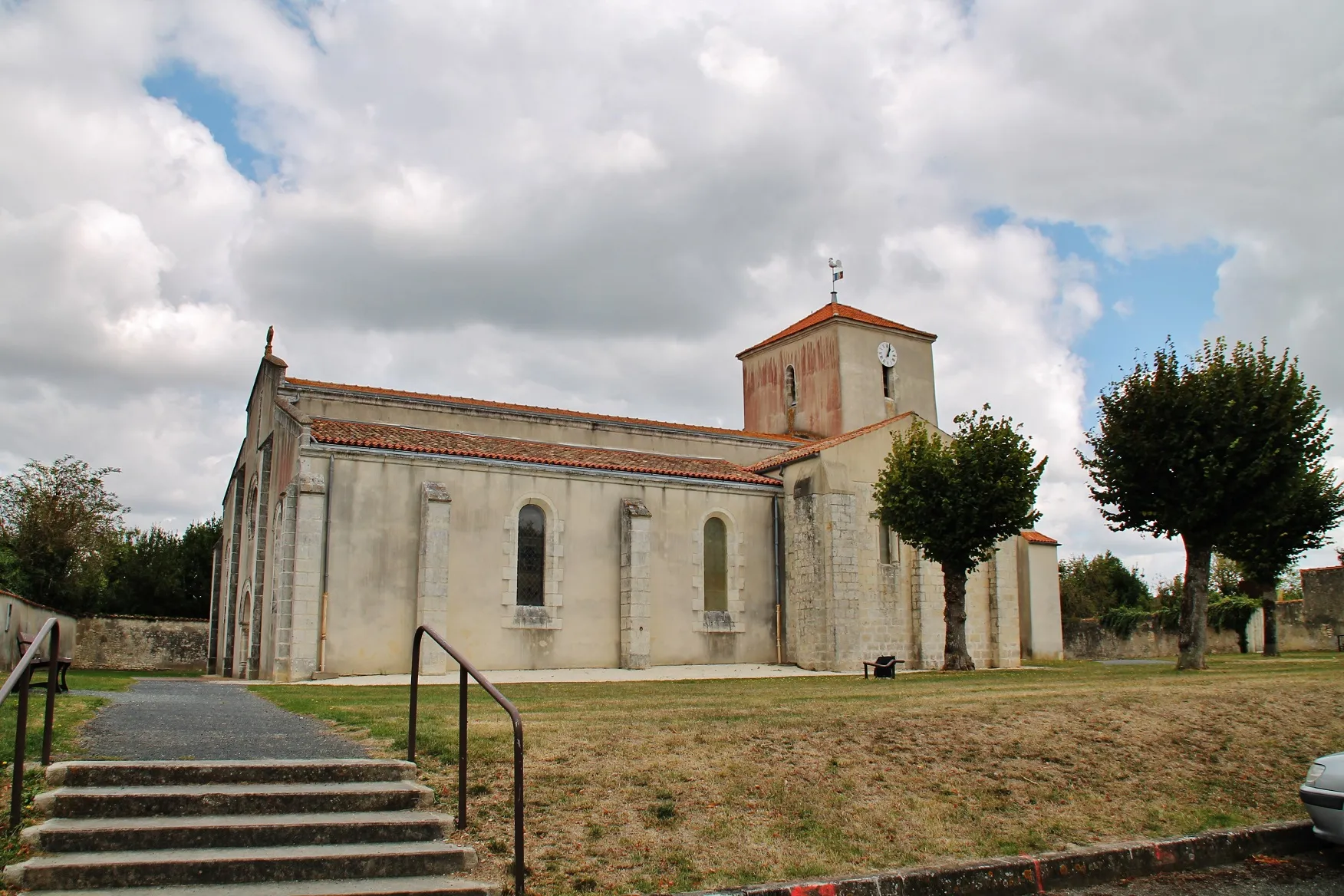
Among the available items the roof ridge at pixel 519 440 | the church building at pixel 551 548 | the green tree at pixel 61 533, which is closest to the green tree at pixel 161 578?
the green tree at pixel 61 533

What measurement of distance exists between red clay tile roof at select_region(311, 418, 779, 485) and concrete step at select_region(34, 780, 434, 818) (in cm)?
1621

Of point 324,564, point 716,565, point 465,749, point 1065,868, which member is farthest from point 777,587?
point 465,749

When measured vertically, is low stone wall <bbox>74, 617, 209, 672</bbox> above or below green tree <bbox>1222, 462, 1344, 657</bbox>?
below

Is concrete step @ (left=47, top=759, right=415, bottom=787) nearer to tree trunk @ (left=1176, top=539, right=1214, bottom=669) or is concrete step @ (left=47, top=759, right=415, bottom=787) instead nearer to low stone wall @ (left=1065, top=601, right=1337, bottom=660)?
tree trunk @ (left=1176, top=539, right=1214, bottom=669)

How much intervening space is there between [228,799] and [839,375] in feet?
99.5

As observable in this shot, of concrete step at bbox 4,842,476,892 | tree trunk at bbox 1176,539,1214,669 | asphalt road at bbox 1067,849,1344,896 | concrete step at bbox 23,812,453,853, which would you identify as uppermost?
tree trunk at bbox 1176,539,1214,669

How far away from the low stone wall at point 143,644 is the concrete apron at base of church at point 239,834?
33.1m

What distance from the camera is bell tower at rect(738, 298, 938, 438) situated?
35594mm

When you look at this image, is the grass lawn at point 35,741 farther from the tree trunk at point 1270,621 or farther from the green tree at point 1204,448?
the tree trunk at point 1270,621

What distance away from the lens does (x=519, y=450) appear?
1014 inches

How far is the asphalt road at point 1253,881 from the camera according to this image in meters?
7.41

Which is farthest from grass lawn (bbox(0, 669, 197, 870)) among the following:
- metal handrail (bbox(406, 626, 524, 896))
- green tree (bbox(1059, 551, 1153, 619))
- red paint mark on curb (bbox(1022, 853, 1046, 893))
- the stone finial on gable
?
green tree (bbox(1059, 551, 1153, 619))

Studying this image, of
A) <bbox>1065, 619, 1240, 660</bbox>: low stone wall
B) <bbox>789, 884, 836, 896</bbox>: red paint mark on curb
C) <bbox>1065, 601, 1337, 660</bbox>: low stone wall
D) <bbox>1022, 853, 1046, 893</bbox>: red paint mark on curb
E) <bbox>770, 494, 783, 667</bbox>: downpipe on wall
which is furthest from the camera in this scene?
<bbox>1065, 619, 1240, 660</bbox>: low stone wall

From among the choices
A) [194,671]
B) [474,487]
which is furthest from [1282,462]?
[194,671]
